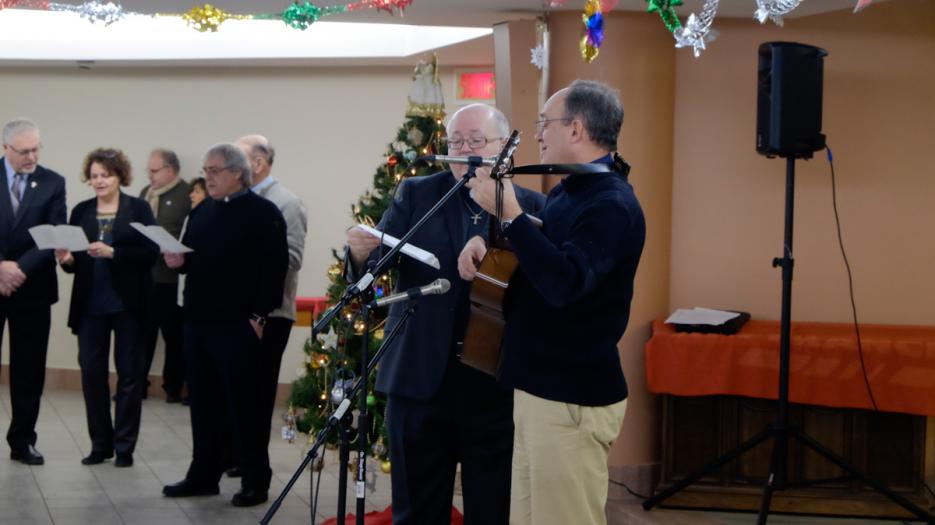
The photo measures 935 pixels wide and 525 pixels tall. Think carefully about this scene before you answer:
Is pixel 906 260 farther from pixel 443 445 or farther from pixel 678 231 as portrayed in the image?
pixel 443 445

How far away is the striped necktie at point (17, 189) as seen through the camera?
6.38 metres

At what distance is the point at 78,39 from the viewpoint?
866 centimetres

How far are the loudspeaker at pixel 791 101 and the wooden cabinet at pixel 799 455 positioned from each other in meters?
1.23

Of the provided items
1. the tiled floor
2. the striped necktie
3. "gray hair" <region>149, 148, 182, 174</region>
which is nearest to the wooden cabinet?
the tiled floor

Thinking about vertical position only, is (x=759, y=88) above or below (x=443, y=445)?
above

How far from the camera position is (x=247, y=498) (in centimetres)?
548

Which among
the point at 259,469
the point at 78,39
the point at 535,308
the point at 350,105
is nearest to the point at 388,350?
the point at 535,308

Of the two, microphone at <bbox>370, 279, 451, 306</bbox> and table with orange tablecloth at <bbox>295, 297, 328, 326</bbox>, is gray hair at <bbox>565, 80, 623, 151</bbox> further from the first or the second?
table with orange tablecloth at <bbox>295, 297, 328, 326</bbox>

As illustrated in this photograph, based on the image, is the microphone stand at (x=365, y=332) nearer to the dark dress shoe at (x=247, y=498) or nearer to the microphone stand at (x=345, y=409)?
the microphone stand at (x=345, y=409)

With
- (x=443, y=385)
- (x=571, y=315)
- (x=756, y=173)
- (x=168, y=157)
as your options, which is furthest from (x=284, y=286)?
(x=168, y=157)

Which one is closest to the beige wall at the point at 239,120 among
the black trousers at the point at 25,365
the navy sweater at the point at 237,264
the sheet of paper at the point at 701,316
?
the black trousers at the point at 25,365

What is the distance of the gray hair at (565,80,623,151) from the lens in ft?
9.82

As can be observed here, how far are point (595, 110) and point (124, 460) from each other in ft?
13.8

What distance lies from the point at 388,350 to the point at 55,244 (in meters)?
3.04
